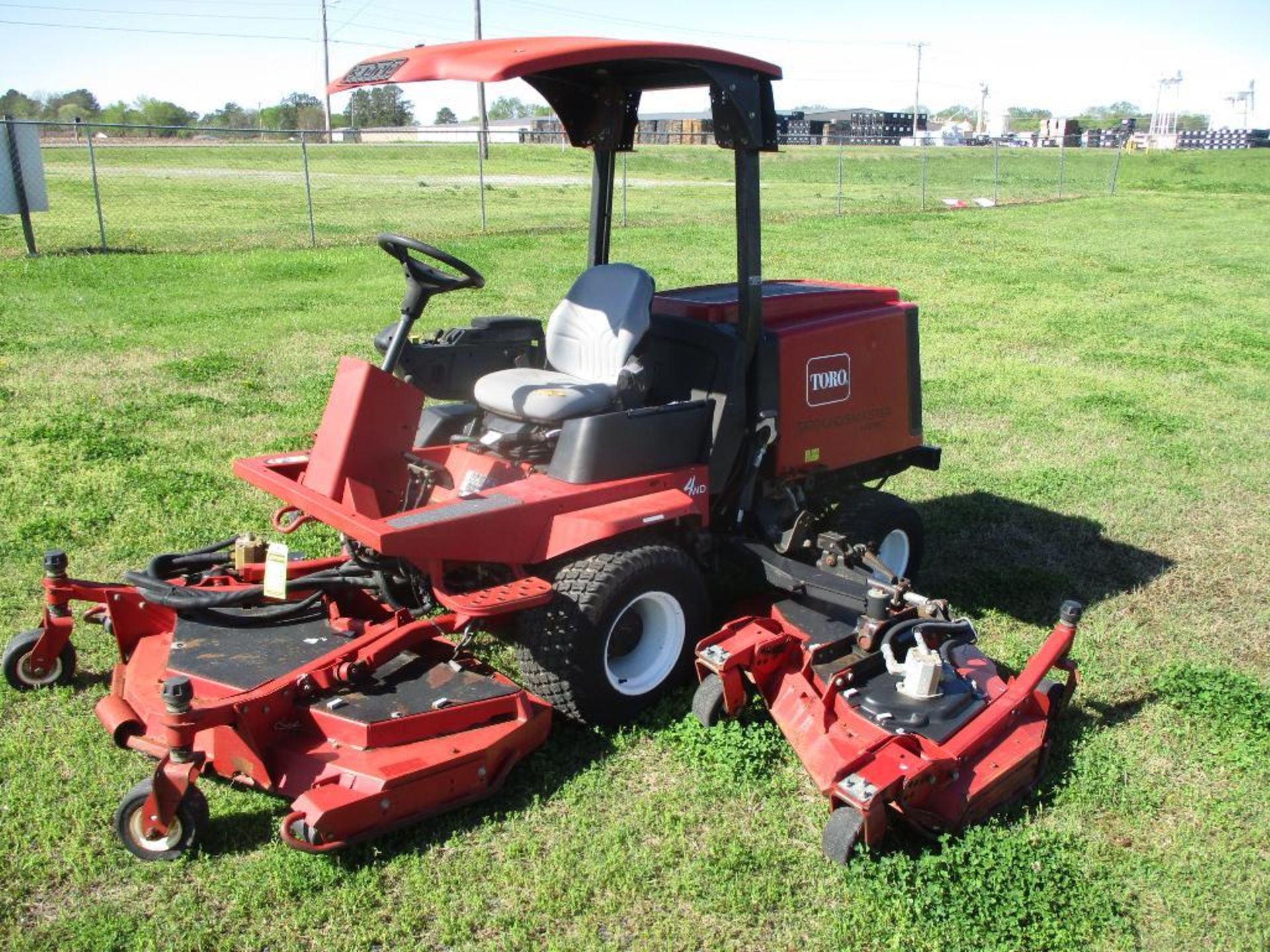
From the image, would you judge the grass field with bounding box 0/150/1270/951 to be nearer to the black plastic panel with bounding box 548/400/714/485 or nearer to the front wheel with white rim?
the front wheel with white rim

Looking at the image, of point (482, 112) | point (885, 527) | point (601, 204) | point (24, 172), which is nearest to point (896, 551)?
point (885, 527)

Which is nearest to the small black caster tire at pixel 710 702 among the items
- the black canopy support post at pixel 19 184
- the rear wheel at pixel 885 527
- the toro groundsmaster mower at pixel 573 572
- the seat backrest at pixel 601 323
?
the toro groundsmaster mower at pixel 573 572

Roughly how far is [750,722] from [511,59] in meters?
2.45

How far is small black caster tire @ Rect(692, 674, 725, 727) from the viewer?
402 cm

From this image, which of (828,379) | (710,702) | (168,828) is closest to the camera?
(168,828)

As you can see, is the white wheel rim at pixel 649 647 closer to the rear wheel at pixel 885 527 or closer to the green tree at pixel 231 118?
the rear wheel at pixel 885 527

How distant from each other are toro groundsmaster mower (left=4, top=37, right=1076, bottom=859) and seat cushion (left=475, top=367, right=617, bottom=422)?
0.05ft

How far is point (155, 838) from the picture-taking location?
3.30m

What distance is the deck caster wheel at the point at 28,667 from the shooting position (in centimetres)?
414

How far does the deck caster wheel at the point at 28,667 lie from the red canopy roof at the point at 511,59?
235cm

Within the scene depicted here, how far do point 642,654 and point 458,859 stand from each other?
1179mm

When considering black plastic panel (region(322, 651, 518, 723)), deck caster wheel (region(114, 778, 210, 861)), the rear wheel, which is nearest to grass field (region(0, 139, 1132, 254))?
the rear wheel

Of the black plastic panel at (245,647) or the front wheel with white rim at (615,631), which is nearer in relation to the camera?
the black plastic panel at (245,647)

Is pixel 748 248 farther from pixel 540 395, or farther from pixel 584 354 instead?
pixel 540 395
